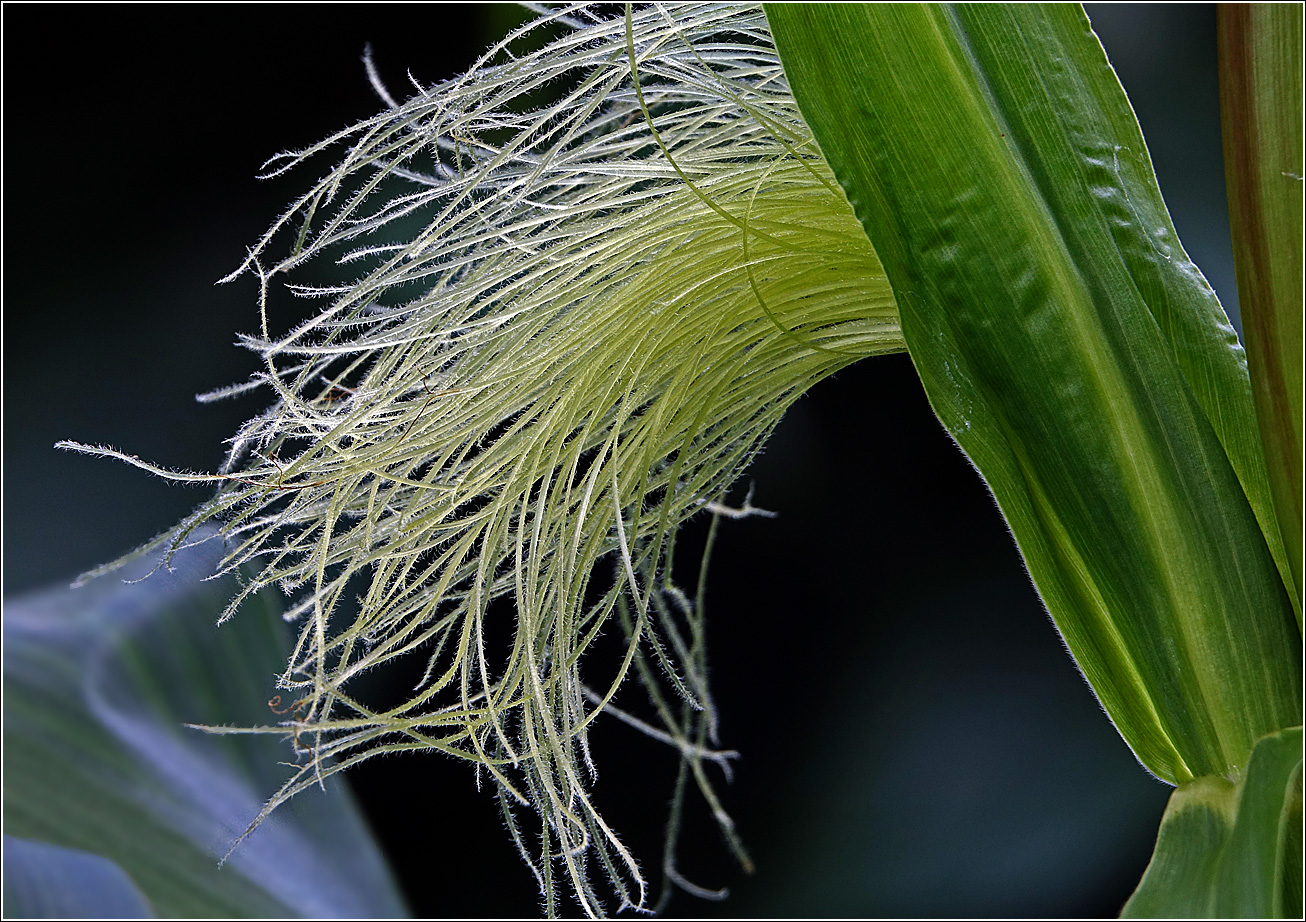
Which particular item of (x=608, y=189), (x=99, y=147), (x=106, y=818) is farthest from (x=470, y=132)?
(x=99, y=147)

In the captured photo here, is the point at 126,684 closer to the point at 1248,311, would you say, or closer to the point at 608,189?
the point at 608,189

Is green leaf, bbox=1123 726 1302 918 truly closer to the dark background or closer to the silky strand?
the silky strand

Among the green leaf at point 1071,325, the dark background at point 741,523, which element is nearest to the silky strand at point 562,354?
the green leaf at point 1071,325

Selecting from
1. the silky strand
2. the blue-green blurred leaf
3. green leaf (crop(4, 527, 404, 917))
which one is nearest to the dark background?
green leaf (crop(4, 527, 404, 917))

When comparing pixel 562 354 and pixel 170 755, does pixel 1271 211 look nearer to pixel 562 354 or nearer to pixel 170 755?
pixel 562 354

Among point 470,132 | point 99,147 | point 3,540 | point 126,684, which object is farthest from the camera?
point 99,147

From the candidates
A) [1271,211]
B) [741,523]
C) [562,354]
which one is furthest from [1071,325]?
[741,523]

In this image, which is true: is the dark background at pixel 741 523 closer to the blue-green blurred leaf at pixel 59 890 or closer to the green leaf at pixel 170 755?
the green leaf at pixel 170 755
